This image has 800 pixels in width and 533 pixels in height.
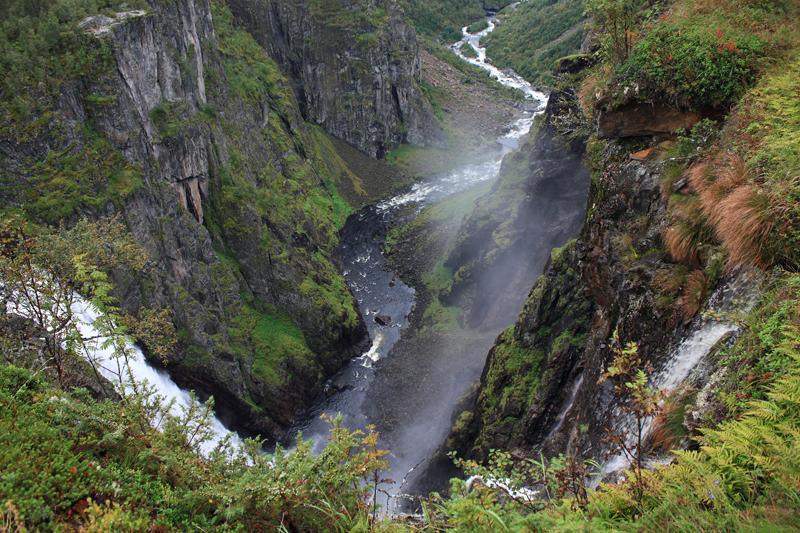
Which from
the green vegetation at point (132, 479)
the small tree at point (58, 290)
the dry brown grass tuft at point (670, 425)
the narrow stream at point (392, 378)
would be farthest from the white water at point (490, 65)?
the green vegetation at point (132, 479)

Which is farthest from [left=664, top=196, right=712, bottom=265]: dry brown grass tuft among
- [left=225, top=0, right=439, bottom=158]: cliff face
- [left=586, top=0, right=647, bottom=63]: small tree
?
[left=225, top=0, right=439, bottom=158]: cliff face

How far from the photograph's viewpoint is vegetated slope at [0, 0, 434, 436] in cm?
2602

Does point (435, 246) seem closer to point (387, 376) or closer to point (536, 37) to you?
point (387, 376)

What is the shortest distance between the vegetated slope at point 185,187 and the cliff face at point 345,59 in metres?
24.5

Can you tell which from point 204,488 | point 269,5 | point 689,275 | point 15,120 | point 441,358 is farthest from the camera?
point 269,5

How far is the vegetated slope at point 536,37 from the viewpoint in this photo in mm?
104750

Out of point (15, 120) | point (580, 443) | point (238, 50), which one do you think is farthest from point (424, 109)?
point (580, 443)

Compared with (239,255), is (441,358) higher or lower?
lower

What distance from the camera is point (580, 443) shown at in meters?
13.0

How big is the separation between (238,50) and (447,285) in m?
37.1

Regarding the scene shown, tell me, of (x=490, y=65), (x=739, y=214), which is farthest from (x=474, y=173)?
(x=739, y=214)

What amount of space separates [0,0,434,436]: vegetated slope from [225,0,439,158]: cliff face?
2454 centimetres

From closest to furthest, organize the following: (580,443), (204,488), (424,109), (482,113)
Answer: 1. (204,488)
2. (580,443)
3. (424,109)
4. (482,113)

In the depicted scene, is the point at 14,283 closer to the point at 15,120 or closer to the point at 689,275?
the point at 689,275
